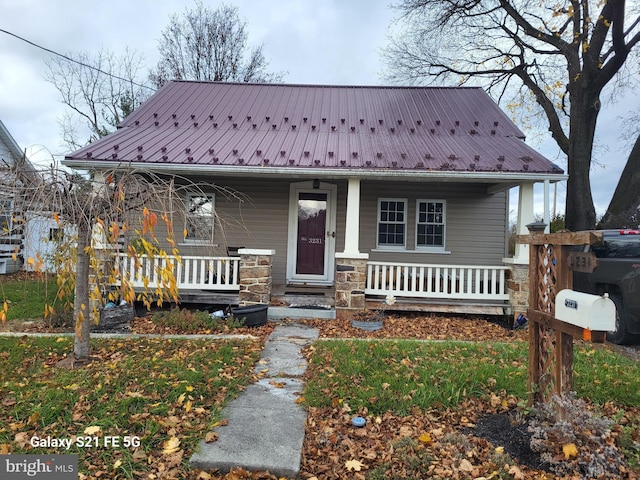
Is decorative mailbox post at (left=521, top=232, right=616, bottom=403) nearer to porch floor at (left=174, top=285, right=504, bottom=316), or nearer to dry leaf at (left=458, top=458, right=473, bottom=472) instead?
dry leaf at (left=458, top=458, right=473, bottom=472)

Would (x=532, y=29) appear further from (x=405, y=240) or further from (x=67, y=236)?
(x=67, y=236)

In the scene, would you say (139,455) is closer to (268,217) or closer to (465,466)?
(465,466)

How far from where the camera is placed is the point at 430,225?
9156 mm

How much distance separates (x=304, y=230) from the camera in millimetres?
9164

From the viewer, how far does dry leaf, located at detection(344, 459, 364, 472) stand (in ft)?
8.12

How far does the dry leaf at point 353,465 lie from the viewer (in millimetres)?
2474

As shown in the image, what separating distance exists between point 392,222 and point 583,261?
260 inches

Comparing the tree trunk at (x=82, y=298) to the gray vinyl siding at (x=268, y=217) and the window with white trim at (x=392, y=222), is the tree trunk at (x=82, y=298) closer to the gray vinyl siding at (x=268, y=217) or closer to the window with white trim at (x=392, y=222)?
the gray vinyl siding at (x=268, y=217)

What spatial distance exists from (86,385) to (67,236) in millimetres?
1697

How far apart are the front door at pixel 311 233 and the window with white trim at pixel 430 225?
2.10 metres

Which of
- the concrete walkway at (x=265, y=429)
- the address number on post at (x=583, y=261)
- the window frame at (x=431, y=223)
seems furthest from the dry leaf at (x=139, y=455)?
the window frame at (x=431, y=223)

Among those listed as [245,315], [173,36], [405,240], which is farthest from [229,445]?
[173,36]

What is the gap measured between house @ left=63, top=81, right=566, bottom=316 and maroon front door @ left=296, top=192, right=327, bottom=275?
0.08 ft

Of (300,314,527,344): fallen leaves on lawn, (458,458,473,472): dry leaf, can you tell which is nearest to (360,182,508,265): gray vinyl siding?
(300,314,527,344): fallen leaves on lawn
